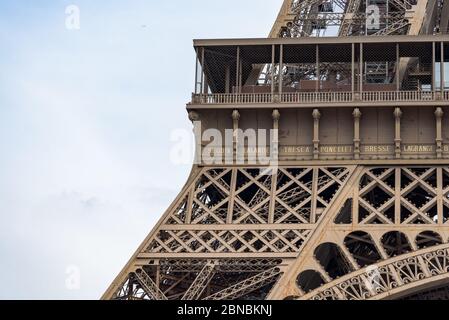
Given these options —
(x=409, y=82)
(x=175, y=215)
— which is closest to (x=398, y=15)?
(x=409, y=82)

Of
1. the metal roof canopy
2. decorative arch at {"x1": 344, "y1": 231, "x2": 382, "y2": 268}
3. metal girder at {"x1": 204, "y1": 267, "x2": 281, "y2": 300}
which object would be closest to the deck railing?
the metal roof canopy

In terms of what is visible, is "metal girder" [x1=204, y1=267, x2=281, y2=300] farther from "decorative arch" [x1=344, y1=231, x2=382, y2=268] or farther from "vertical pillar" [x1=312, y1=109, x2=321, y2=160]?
"vertical pillar" [x1=312, y1=109, x2=321, y2=160]

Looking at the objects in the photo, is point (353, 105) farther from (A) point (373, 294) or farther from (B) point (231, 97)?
(A) point (373, 294)

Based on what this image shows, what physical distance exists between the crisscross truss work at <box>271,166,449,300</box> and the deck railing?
7.63 ft

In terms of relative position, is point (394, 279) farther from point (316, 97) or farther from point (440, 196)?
point (316, 97)

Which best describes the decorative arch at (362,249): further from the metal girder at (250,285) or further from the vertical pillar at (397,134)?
the metal girder at (250,285)

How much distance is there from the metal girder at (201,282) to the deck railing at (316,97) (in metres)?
6.14

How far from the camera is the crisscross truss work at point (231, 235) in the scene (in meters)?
51.8

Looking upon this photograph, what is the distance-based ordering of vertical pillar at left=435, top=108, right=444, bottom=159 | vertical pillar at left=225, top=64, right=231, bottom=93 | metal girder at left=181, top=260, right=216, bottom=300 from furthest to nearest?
vertical pillar at left=225, top=64, right=231, bottom=93 < vertical pillar at left=435, top=108, right=444, bottom=159 < metal girder at left=181, top=260, right=216, bottom=300

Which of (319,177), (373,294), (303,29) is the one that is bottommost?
(373,294)

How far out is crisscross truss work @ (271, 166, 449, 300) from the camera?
50500mm

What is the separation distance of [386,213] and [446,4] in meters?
13.0

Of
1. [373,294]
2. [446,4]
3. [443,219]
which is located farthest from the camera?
[446,4]

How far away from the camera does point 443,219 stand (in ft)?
175
